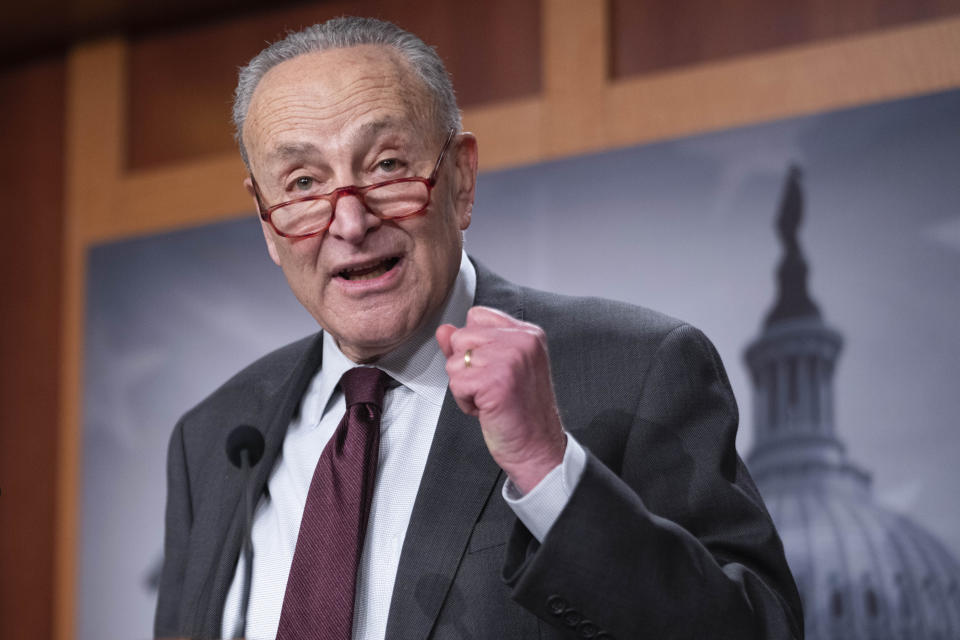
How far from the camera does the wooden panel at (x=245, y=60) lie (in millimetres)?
3965

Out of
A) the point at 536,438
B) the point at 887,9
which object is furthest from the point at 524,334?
the point at 887,9

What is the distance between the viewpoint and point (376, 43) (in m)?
1.82

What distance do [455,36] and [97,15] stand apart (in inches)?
55.7

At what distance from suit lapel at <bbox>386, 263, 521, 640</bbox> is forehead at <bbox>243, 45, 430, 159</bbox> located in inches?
17.1

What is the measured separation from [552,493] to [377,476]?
42cm

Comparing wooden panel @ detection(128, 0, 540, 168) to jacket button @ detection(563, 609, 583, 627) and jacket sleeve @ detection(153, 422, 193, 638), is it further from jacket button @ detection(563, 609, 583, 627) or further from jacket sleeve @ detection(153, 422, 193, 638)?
jacket button @ detection(563, 609, 583, 627)

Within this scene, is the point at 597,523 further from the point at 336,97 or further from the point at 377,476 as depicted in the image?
the point at 336,97

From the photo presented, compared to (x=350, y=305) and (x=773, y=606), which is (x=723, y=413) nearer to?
(x=773, y=606)

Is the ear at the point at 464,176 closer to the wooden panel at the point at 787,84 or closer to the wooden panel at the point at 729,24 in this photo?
the wooden panel at the point at 787,84

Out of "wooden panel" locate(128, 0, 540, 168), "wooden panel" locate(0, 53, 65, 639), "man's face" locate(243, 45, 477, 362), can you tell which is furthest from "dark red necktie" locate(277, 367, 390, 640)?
"wooden panel" locate(0, 53, 65, 639)

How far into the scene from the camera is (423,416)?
5.73 ft

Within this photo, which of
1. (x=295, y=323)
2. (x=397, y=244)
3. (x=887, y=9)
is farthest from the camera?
(x=295, y=323)

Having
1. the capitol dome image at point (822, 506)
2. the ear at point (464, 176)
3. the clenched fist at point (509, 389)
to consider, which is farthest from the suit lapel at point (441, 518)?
the capitol dome image at point (822, 506)

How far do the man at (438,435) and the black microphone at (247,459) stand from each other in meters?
0.02
